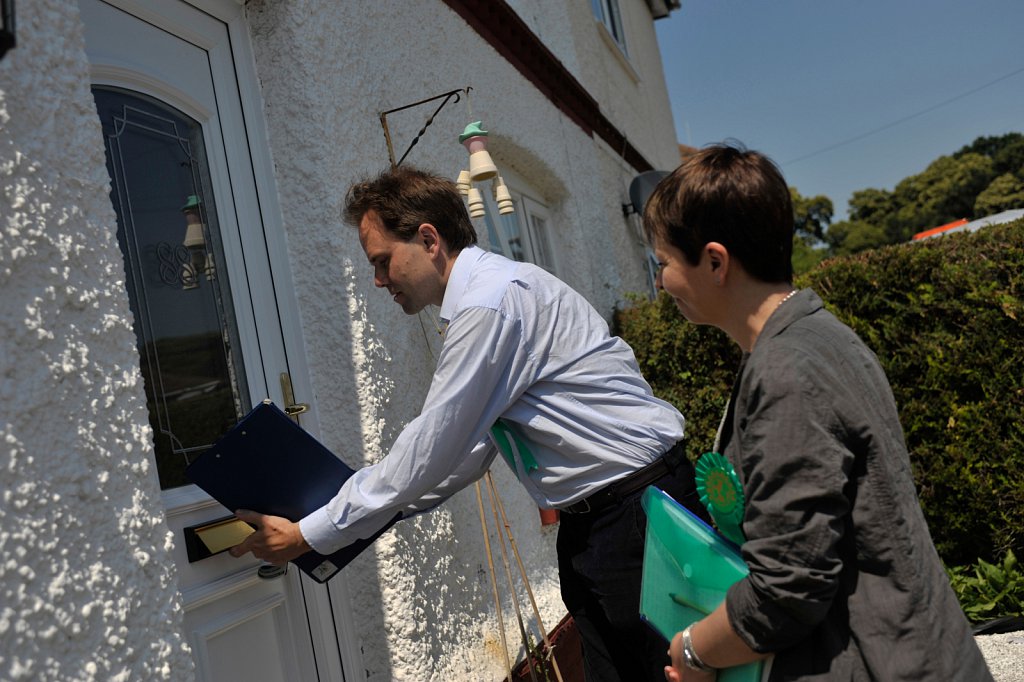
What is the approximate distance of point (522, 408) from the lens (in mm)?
2250

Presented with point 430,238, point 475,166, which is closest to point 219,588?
point 430,238

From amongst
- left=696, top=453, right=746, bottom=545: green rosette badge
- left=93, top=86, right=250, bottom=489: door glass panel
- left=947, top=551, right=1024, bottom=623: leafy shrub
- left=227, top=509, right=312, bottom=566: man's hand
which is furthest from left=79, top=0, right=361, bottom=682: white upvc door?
left=947, top=551, right=1024, bottom=623: leafy shrub

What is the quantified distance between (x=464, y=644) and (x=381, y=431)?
0.91 meters

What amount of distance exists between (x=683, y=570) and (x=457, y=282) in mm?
1113

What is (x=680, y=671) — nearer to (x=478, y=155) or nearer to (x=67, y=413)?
(x=67, y=413)

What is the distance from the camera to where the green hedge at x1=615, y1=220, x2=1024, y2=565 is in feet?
A: 15.5

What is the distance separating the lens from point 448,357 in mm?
2135

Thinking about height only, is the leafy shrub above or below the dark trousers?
below

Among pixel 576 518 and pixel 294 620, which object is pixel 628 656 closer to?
pixel 576 518

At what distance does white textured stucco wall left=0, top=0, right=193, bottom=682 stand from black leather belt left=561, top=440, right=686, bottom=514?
0.99 m

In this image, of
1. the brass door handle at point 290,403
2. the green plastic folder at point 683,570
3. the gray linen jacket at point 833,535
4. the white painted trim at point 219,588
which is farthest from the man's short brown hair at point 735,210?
the brass door handle at point 290,403

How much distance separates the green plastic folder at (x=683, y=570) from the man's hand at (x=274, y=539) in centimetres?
98

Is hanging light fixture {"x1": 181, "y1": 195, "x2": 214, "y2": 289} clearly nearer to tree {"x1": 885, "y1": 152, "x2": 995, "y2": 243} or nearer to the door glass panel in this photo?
the door glass panel

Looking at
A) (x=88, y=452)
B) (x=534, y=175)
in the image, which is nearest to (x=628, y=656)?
(x=88, y=452)
